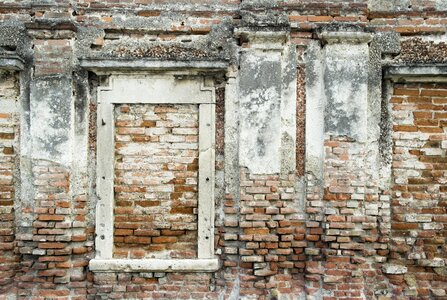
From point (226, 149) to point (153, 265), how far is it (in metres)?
1.36

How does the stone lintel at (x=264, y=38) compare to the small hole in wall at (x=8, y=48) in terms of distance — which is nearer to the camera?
the stone lintel at (x=264, y=38)

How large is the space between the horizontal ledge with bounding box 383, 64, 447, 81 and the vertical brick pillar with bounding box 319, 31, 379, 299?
26 cm

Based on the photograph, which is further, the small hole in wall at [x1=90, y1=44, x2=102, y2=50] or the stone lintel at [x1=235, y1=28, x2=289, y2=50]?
the small hole in wall at [x1=90, y1=44, x2=102, y2=50]

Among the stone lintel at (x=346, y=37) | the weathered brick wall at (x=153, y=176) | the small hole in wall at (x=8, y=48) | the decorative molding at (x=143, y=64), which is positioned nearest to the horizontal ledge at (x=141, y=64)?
the decorative molding at (x=143, y=64)

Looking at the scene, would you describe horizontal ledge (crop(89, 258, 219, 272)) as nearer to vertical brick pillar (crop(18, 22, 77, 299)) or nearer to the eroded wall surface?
the eroded wall surface

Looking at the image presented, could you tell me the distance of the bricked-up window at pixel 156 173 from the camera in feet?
14.0

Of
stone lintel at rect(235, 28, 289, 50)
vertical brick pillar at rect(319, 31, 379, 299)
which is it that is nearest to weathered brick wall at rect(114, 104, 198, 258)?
stone lintel at rect(235, 28, 289, 50)

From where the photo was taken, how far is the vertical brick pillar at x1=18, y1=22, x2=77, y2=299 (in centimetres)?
418

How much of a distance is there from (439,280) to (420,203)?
31.7 inches

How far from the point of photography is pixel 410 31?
14.3ft

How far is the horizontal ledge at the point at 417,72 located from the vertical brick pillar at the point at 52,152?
3.18 metres

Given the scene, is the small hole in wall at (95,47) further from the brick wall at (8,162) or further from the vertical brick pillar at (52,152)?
the brick wall at (8,162)

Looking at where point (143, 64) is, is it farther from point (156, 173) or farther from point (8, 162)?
point (8, 162)

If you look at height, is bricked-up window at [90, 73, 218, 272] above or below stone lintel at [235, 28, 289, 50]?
below
